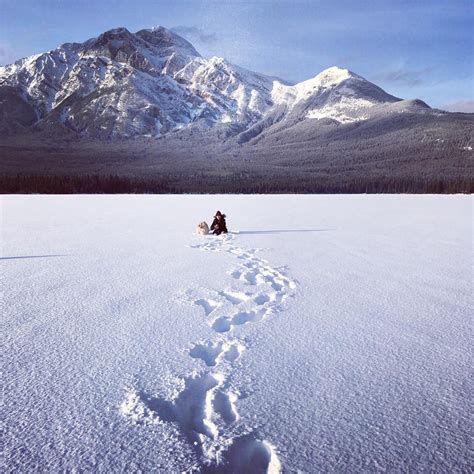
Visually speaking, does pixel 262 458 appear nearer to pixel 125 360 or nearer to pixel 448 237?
pixel 125 360

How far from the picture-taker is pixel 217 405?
11.7ft

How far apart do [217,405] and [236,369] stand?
65 cm

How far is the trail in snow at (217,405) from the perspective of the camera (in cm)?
288

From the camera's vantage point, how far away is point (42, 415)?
330cm

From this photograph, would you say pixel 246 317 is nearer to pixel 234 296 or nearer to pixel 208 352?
pixel 234 296

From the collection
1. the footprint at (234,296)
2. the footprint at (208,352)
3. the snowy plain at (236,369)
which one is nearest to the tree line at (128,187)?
the snowy plain at (236,369)

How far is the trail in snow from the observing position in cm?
288

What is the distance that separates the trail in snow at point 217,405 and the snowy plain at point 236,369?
0.01 meters

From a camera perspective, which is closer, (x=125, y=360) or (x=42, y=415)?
(x=42, y=415)

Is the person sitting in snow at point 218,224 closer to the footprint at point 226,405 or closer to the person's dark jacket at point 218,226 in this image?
the person's dark jacket at point 218,226

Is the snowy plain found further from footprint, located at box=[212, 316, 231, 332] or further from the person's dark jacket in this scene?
the person's dark jacket

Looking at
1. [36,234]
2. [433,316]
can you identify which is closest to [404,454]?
[433,316]

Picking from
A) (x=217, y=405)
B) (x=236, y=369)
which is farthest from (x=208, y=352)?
(x=217, y=405)

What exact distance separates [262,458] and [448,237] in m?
14.5
